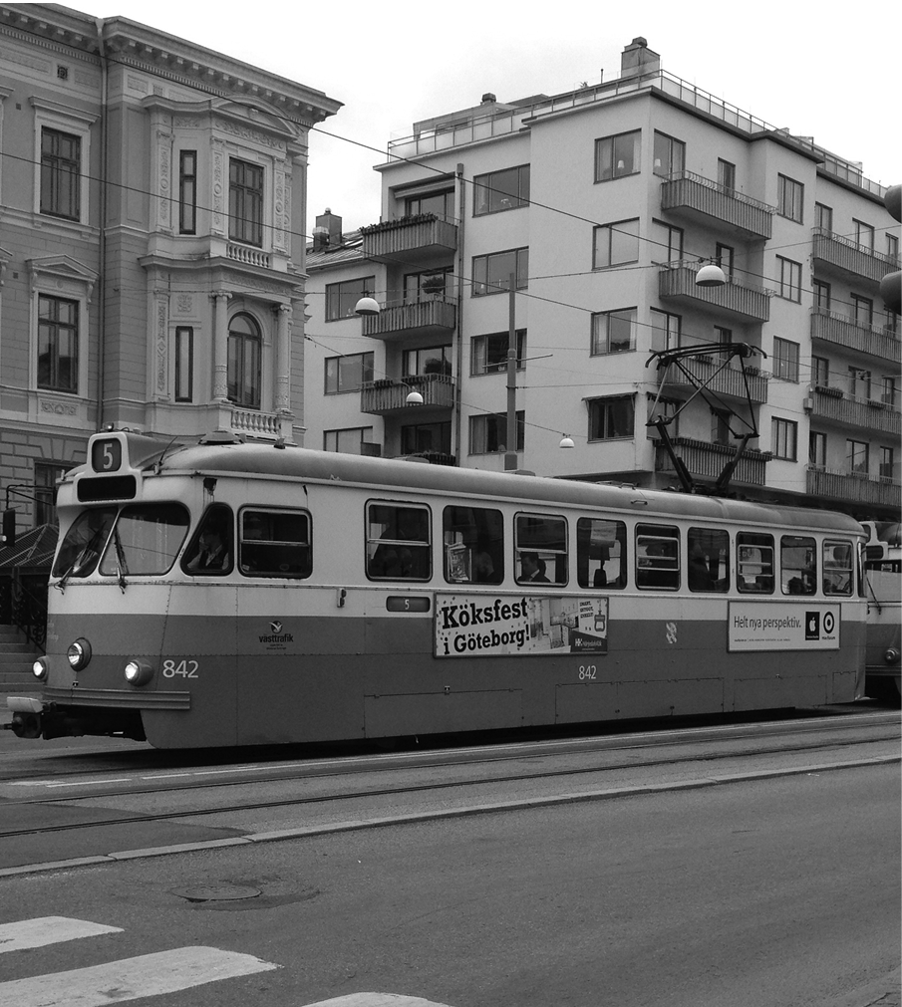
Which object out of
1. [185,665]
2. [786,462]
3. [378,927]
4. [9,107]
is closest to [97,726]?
[185,665]

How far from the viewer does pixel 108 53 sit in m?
32.0

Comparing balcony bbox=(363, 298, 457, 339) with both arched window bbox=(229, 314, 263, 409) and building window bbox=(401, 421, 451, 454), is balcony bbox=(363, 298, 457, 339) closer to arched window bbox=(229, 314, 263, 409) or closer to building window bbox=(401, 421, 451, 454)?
building window bbox=(401, 421, 451, 454)

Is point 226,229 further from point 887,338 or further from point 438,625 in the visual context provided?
point 887,338

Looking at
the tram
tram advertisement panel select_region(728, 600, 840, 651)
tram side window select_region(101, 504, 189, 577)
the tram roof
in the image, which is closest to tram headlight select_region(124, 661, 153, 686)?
the tram

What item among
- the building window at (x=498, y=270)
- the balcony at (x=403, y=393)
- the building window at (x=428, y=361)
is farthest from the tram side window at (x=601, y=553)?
the building window at (x=428, y=361)

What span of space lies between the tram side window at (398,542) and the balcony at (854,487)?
36653 millimetres

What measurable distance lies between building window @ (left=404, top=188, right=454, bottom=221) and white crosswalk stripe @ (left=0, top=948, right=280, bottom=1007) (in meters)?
43.8

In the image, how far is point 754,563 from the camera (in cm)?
2005

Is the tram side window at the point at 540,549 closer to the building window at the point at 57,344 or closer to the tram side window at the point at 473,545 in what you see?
the tram side window at the point at 473,545

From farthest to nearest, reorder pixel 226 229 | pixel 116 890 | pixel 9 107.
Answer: pixel 226 229 < pixel 9 107 < pixel 116 890

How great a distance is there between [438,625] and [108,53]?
820 inches

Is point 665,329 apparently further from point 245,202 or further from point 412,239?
point 245,202

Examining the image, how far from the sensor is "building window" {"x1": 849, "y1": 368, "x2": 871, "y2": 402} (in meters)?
54.3

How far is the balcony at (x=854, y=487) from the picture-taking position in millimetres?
50719
